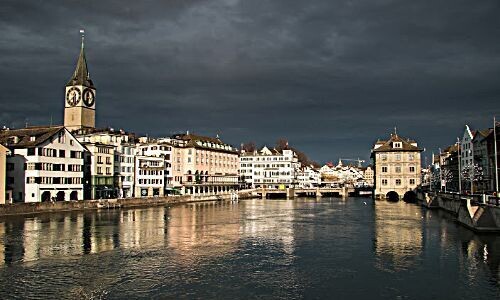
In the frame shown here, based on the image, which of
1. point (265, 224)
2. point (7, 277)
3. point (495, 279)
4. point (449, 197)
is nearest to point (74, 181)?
point (265, 224)

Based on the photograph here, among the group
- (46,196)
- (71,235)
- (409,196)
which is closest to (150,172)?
(46,196)

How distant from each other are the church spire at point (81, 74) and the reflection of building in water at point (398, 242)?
297 feet

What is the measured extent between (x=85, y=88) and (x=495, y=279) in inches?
4620

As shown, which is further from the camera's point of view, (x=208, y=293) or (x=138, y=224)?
(x=138, y=224)

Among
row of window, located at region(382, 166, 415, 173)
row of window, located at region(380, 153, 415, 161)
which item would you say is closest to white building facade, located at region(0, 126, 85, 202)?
row of window, located at region(380, 153, 415, 161)

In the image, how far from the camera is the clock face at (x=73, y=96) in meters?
128

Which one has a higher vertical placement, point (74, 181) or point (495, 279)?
point (74, 181)

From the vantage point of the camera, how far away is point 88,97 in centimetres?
13062

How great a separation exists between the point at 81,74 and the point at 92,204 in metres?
54.8

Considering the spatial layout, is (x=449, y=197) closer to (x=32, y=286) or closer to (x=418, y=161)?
(x=418, y=161)

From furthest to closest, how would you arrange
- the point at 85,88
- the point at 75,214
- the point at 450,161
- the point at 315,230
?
the point at 450,161, the point at 85,88, the point at 75,214, the point at 315,230

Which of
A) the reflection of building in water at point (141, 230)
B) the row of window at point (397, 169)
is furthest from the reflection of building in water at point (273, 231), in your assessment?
the row of window at point (397, 169)

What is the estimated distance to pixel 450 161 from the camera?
495ft

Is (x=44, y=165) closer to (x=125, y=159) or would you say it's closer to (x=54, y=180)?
(x=54, y=180)
